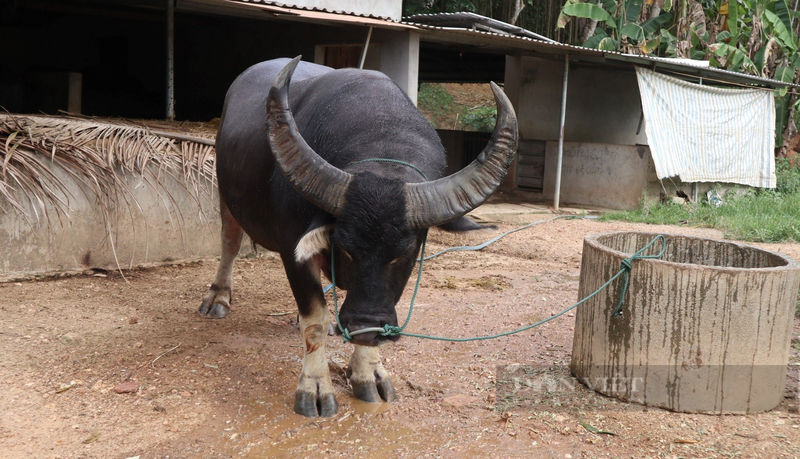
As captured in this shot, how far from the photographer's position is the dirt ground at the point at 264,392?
311 centimetres

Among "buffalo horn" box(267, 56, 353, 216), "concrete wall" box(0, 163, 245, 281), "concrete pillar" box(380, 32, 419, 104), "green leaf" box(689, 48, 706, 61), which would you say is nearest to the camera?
"buffalo horn" box(267, 56, 353, 216)

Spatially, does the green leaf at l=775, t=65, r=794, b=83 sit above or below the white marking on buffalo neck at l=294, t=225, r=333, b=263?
above

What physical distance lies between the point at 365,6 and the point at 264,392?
7677 mm

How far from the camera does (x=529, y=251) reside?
7.83 meters

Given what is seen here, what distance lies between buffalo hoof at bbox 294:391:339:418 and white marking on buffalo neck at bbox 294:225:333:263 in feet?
2.75

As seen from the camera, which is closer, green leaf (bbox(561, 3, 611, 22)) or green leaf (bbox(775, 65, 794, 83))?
green leaf (bbox(561, 3, 611, 22))

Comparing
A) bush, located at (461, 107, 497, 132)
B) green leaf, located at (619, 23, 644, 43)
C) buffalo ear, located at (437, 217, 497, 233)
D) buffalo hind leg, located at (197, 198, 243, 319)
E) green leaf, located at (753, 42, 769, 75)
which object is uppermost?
green leaf, located at (619, 23, 644, 43)

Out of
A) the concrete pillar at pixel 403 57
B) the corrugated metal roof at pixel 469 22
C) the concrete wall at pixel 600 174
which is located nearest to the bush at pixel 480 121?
the concrete wall at pixel 600 174

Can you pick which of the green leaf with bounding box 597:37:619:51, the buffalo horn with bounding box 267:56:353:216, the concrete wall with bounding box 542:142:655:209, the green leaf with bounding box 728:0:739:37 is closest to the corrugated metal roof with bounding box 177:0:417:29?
the buffalo horn with bounding box 267:56:353:216

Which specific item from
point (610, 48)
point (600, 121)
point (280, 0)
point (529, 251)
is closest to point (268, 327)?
point (529, 251)

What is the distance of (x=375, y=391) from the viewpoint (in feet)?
12.1

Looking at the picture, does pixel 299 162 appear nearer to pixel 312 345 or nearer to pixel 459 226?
pixel 459 226

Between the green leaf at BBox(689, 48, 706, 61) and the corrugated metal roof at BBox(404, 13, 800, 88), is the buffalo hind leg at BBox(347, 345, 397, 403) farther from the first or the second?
the green leaf at BBox(689, 48, 706, 61)

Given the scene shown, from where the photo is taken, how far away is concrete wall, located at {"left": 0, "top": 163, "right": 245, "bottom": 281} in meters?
5.30
